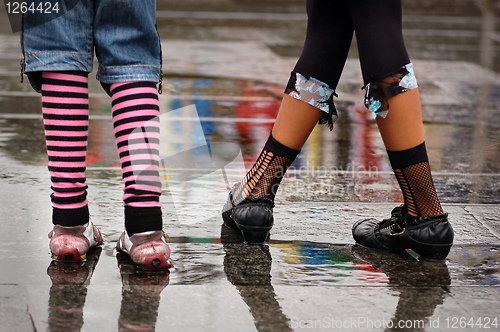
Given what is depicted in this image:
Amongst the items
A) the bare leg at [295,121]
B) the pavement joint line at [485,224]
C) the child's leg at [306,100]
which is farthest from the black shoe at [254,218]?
the pavement joint line at [485,224]

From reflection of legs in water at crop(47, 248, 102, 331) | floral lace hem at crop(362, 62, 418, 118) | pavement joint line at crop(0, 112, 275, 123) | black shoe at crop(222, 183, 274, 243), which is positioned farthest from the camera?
pavement joint line at crop(0, 112, 275, 123)

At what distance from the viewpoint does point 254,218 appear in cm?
309

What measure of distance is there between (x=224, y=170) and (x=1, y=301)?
Result: 82.5 inches

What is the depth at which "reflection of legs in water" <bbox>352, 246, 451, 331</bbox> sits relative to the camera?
2.50 metres

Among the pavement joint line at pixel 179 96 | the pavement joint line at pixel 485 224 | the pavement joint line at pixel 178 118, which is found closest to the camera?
the pavement joint line at pixel 485 224

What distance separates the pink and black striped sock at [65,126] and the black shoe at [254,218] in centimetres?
67

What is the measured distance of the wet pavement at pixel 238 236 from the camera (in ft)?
8.02

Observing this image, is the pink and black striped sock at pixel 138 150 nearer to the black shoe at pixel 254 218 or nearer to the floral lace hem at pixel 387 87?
the black shoe at pixel 254 218

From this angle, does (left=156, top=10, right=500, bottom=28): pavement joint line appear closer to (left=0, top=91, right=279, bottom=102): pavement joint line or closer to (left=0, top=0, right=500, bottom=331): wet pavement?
(left=0, top=0, right=500, bottom=331): wet pavement

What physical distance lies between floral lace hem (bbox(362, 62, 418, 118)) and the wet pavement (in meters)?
0.59

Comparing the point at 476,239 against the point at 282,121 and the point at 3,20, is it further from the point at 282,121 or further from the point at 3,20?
the point at 3,20

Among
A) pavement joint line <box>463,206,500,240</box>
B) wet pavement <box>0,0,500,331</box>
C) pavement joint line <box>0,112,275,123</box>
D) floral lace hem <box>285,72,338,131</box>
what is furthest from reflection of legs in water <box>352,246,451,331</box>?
pavement joint line <box>0,112,275,123</box>

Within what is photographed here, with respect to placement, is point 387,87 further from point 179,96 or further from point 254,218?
point 179,96

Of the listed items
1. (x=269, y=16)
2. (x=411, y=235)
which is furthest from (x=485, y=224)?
(x=269, y=16)
